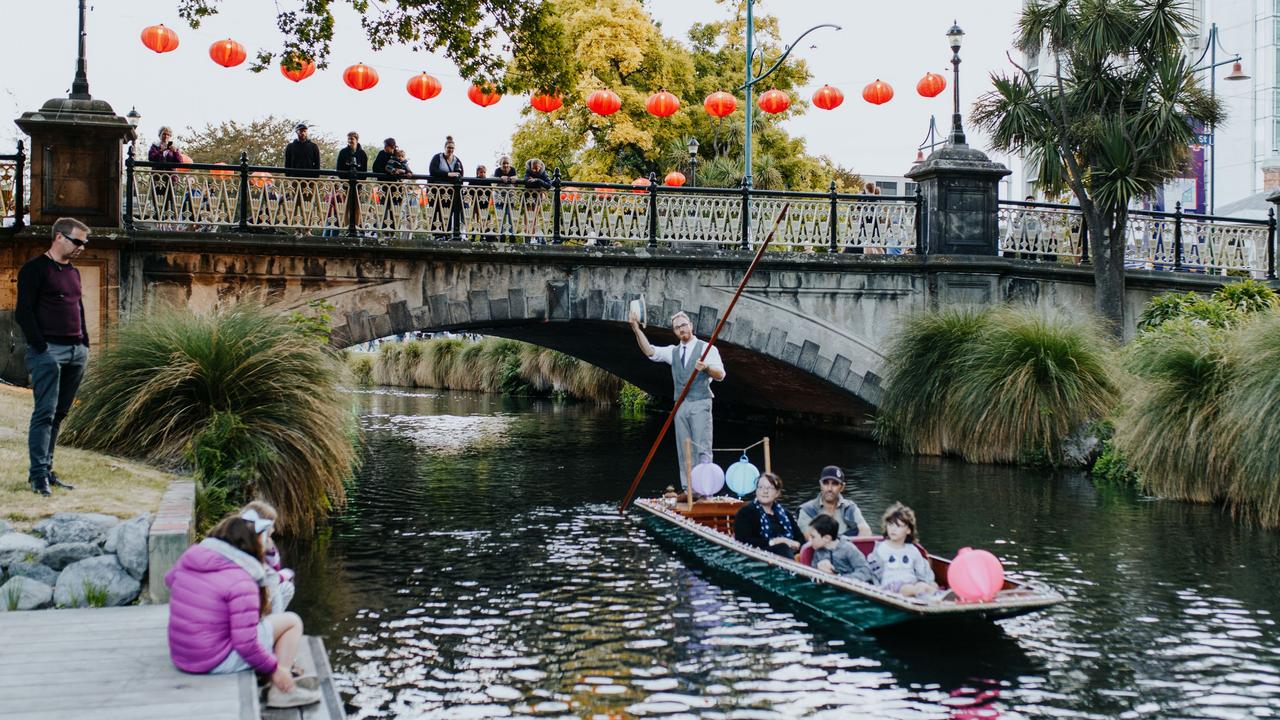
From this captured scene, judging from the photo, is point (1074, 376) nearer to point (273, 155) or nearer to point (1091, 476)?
point (1091, 476)

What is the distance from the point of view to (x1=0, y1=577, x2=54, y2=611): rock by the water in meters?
6.43

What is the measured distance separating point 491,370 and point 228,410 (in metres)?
24.7

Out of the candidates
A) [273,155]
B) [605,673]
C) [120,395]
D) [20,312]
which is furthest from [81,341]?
[273,155]

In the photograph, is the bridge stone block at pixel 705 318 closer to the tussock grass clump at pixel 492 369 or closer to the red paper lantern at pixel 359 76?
the red paper lantern at pixel 359 76

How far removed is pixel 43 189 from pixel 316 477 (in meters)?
6.17

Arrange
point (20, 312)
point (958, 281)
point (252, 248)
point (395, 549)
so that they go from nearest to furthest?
point (20, 312)
point (395, 549)
point (252, 248)
point (958, 281)

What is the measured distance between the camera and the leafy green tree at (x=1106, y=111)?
18.2 m

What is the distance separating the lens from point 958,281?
18281 mm

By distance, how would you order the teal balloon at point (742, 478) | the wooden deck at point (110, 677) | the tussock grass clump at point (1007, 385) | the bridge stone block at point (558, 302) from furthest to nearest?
the bridge stone block at point (558, 302) < the tussock grass clump at point (1007, 385) < the teal balloon at point (742, 478) < the wooden deck at point (110, 677)

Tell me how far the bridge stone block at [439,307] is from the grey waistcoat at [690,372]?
17.6ft

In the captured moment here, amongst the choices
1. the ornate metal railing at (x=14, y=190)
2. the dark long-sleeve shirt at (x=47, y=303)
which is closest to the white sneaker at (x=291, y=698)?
the dark long-sleeve shirt at (x=47, y=303)

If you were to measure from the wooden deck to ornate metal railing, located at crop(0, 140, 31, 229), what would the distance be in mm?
9191

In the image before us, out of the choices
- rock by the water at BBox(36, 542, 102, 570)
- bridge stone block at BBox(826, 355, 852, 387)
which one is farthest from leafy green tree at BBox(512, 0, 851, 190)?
rock by the water at BBox(36, 542, 102, 570)

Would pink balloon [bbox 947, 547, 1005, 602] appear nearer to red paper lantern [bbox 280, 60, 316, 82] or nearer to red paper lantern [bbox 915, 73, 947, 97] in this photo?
red paper lantern [bbox 280, 60, 316, 82]
